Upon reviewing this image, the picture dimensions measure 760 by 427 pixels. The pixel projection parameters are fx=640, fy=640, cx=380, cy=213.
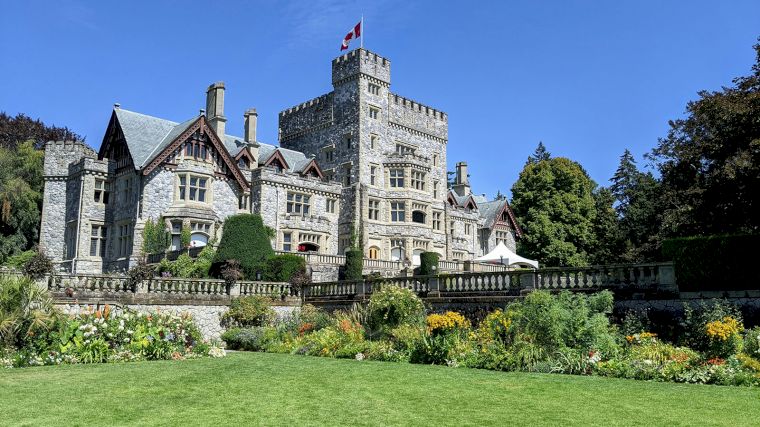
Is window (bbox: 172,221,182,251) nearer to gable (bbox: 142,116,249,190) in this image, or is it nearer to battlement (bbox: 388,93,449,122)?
gable (bbox: 142,116,249,190)

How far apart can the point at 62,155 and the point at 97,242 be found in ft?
20.5

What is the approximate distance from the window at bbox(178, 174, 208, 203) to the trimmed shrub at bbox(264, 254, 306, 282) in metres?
8.33

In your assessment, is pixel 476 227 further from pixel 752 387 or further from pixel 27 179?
pixel 752 387

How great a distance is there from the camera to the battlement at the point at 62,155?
39250 millimetres

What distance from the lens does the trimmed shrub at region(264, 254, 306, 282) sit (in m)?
31.5

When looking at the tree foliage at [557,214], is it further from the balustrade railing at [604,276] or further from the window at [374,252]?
the balustrade railing at [604,276]

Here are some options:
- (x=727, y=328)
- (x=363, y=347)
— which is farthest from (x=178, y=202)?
(x=727, y=328)

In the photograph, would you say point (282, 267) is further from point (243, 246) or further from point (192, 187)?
point (192, 187)

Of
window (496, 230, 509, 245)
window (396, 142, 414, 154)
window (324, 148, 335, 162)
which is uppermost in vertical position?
window (396, 142, 414, 154)

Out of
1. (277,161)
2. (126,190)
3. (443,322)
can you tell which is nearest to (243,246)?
(126,190)

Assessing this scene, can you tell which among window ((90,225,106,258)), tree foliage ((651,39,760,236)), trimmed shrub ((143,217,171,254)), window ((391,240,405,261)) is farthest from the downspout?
tree foliage ((651,39,760,236))

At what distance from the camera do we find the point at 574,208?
5453 cm

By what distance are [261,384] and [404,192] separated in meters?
34.9

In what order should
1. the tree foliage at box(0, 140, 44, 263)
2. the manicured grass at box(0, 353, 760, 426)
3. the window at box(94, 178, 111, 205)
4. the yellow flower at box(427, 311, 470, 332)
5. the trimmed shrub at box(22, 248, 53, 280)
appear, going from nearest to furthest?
the manicured grass at box(0, 353, 760, 426), the yellow flower at box(427, 311, 470, 332), the trimmed shrub at box(22, 248, 53, 280), the window at box(94, 178, 111, 205), the tree foliage at box(0, 140, 44, 263)
